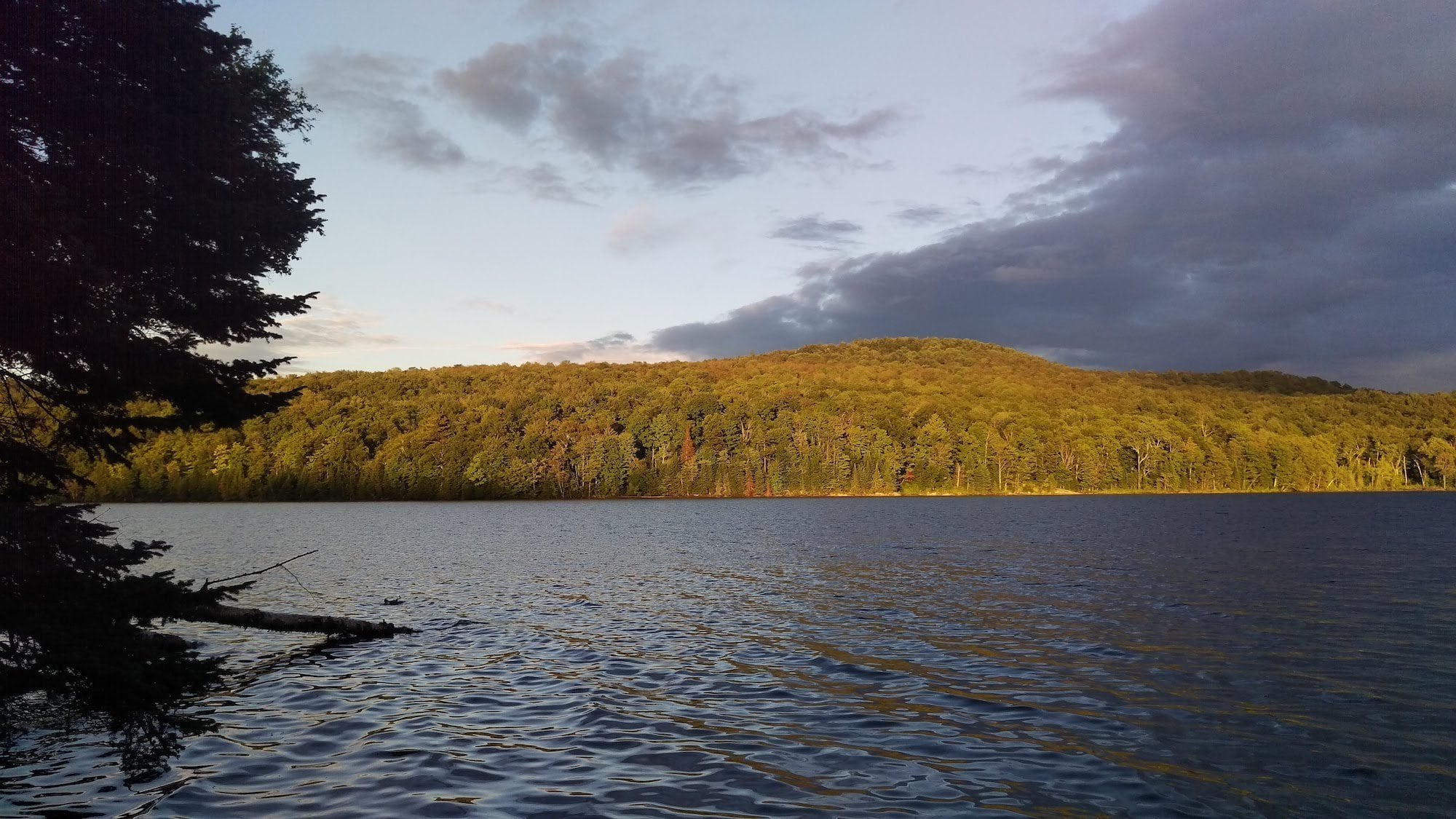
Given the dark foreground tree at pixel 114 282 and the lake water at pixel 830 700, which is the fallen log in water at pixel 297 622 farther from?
the dark foreground tree at pixel 114 282

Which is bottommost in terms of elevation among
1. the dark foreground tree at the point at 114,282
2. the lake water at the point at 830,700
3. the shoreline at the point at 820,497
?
the shoreline at the point at 820,497

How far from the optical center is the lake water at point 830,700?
11.2 meters

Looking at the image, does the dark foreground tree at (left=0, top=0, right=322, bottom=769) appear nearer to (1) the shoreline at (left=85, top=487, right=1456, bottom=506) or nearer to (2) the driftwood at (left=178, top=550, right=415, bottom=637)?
(2) the driftwood at (left=178, top=550, right=415, bottom=637)

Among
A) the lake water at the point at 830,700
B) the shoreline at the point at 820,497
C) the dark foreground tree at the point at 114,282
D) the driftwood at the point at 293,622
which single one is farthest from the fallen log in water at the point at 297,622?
the shoreline at the point at 820,497

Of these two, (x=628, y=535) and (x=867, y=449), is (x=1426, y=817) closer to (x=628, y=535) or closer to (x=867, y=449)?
(x=628, y=535)

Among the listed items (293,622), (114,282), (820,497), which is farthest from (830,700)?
(820,497)

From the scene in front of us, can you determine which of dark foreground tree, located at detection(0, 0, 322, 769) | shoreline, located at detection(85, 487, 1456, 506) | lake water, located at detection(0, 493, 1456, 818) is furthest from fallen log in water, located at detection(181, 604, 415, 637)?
shoreline, located at detection(85, 487, 1456, 506)

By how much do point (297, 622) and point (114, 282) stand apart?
960 centimetres

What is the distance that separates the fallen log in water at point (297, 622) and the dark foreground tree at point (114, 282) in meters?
2.88

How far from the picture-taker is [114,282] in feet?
50.1

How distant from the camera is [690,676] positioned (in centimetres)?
1848

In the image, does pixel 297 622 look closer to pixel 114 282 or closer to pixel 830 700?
pixel 114 282

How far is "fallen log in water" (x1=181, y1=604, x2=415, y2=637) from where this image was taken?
19125 mm

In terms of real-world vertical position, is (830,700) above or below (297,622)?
below
